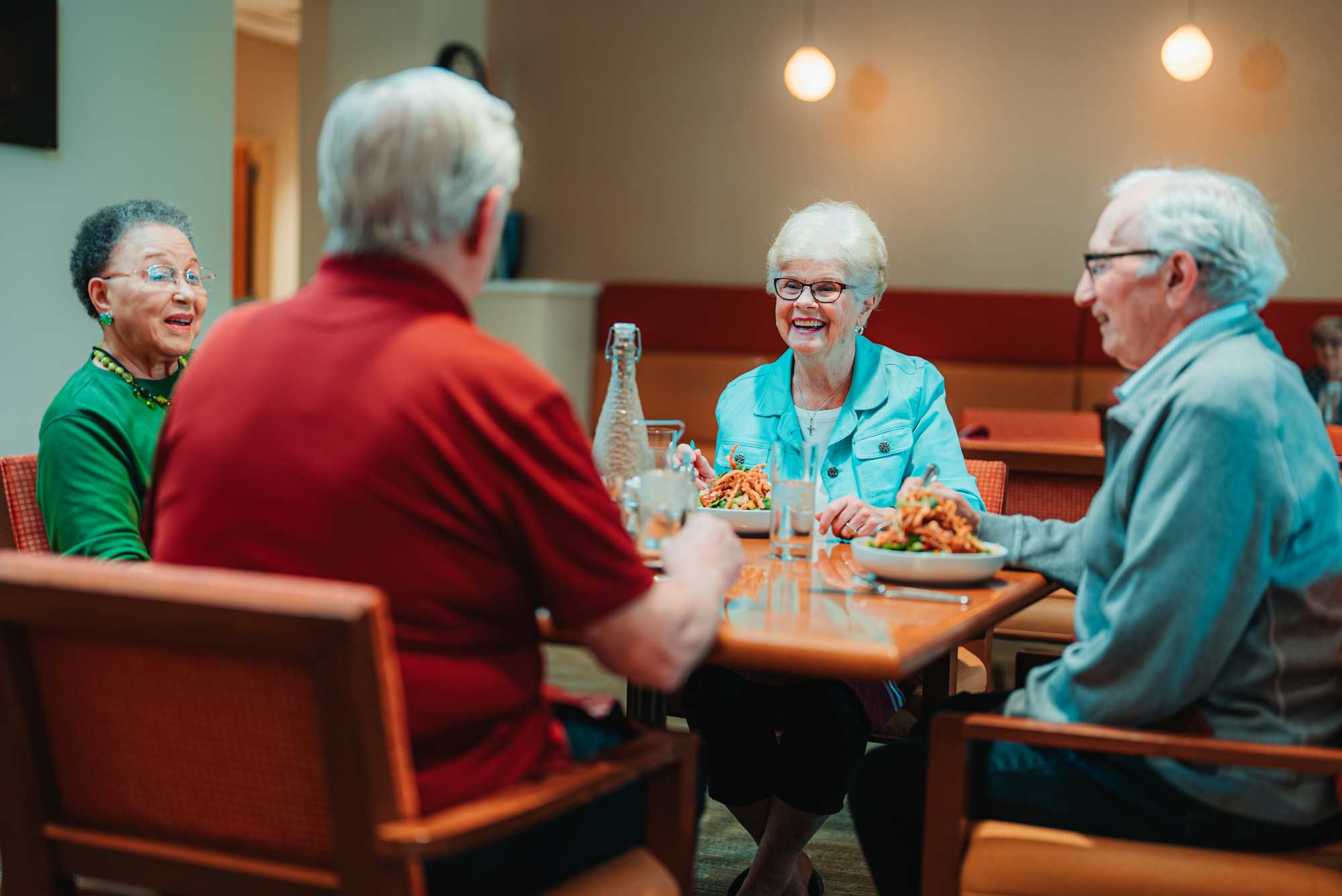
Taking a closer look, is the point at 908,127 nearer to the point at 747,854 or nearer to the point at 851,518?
the point at 747,854

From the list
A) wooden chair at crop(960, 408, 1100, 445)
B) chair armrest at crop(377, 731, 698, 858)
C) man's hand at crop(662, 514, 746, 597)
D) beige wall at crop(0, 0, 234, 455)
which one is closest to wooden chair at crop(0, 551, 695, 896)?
chair armrest at crop(377, 731, 698, 858)

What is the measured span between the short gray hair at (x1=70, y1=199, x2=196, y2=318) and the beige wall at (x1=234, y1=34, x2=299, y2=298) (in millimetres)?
8001

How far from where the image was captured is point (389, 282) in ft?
4.10

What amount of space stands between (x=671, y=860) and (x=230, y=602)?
62cm

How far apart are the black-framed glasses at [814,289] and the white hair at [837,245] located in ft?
0.08

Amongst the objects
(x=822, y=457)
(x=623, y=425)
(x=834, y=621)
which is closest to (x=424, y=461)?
(x=834, y=621)

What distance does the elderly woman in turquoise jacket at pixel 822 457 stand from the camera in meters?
2.13

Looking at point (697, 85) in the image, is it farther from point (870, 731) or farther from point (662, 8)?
point (870, 731)

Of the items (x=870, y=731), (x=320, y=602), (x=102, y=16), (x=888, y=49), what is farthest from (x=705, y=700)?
(x=888, y=49)

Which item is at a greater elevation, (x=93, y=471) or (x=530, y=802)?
(x=93, y=471)

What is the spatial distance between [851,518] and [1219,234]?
75 centimetres

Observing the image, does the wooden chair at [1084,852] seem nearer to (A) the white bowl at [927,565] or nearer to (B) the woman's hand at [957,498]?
(A) the white bowl at [927,565]

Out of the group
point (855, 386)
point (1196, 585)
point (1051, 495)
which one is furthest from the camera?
point (1051, 495)

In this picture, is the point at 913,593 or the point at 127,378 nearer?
the point at 913,593
